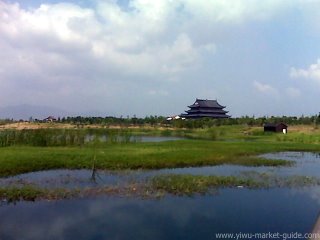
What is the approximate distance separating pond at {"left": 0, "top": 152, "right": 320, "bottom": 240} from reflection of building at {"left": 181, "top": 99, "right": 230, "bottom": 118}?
276 ft

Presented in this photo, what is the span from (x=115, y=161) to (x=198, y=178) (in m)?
7.13

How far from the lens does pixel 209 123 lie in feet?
274

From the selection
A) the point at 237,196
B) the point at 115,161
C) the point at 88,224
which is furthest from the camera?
the point at 115,161

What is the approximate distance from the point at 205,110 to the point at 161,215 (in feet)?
299

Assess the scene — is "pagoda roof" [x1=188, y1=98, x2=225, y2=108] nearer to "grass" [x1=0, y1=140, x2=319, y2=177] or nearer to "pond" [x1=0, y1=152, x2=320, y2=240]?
A: "grass" [x1=0, y1=140, x2=319, y2=177]

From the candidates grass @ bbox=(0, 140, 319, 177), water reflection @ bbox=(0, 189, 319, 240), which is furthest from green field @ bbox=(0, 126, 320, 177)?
water reflection @ bbox=(0, 189, 319, 240)

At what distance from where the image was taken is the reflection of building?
104 m

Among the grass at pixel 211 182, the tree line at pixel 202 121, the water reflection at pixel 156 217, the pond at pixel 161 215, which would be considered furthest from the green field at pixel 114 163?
the tree line at pixel 202 121

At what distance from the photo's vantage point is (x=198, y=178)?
70.4 ft

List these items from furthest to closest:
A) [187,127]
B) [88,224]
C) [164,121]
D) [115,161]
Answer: [164,121] < [187,127] < [115,161] < [88,224]

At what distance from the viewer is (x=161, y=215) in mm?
15227

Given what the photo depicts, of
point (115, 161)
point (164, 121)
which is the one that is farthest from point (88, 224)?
point (164, 121)

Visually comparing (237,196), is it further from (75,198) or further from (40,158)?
(40,158)

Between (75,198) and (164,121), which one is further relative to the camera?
(164,121)
